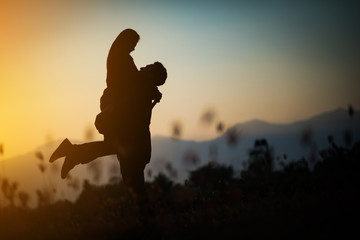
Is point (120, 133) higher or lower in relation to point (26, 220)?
higher

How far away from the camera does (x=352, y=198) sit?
5.36 meters

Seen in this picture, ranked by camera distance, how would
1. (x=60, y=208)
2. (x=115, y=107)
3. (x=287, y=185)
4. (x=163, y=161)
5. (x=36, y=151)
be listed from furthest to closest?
1. (x=60, y=208)
2. (x=287, y=185)
3. (x=36, y=151)
4. (x=163, y=161)
5. (x=115, y=107)

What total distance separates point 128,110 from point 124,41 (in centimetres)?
105

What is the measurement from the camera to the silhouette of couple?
596 cm

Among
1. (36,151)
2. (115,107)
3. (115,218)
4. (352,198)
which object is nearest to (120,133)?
(115,107)

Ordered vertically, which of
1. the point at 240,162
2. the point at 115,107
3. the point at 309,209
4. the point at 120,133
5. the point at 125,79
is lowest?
the point at 309,209

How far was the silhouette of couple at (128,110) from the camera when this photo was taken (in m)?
5.96

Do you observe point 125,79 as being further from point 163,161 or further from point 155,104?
point 163,161

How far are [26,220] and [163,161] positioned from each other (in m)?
4.40

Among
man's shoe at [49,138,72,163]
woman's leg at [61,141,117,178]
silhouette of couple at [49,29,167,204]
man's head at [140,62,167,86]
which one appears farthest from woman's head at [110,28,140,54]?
man's shoe at [49,138,72,163]

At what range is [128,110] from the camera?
19.7ft

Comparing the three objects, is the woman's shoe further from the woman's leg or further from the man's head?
the man's head

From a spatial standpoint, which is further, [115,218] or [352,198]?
[115,218]

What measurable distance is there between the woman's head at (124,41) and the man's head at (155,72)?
400mm
